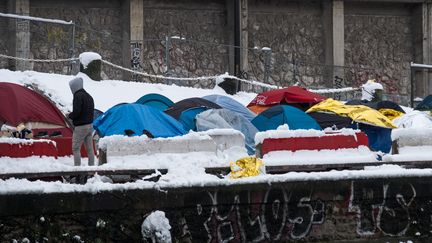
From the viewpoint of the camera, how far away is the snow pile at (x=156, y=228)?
11.6 meters

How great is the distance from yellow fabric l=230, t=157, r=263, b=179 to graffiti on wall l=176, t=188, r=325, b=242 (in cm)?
35

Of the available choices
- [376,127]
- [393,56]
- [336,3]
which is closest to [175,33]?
[336,3]

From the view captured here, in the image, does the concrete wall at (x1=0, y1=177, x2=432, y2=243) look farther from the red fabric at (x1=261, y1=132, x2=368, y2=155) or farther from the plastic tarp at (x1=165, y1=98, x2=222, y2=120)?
the plastic tarp at (x1=165, y1=98, x2=222, y2=120)

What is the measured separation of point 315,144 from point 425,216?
2002 mm

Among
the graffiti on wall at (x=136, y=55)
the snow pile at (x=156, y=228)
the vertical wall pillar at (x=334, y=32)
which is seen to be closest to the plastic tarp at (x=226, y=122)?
the snow pile at (x=156, y=228)

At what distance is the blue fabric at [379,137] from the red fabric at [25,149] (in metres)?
7.81

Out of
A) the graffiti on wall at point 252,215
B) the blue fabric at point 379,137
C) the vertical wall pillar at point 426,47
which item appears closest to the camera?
the graffiti on wall at point 252,215

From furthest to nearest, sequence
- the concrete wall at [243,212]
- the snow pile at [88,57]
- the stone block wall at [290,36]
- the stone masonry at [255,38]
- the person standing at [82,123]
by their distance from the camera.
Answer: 1. the stone block wall at [290,36]
2. the stone masonry at [255,38]
3. the snow pile at [88,57]
4. the person standing at [82,123]
5. the concrete wall at [243,212]

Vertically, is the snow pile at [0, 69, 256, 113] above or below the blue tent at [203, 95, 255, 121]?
above

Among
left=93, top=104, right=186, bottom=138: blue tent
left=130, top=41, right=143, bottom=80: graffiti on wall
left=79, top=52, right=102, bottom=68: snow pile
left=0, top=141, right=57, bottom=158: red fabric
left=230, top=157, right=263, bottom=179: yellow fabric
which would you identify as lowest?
left=230, top=157, right=263, bottom=179: yellow fabric

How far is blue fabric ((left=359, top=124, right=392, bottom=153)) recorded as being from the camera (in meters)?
18.5

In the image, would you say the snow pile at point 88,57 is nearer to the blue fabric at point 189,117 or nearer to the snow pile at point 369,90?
the blue fabric at point 189,117

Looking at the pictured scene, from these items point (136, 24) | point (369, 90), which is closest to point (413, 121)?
point (369, 90)

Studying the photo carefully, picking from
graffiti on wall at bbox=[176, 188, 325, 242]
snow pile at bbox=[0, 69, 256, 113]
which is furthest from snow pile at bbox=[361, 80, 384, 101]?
graffiti on wall at bbox=[176, 188, 325, 242]
